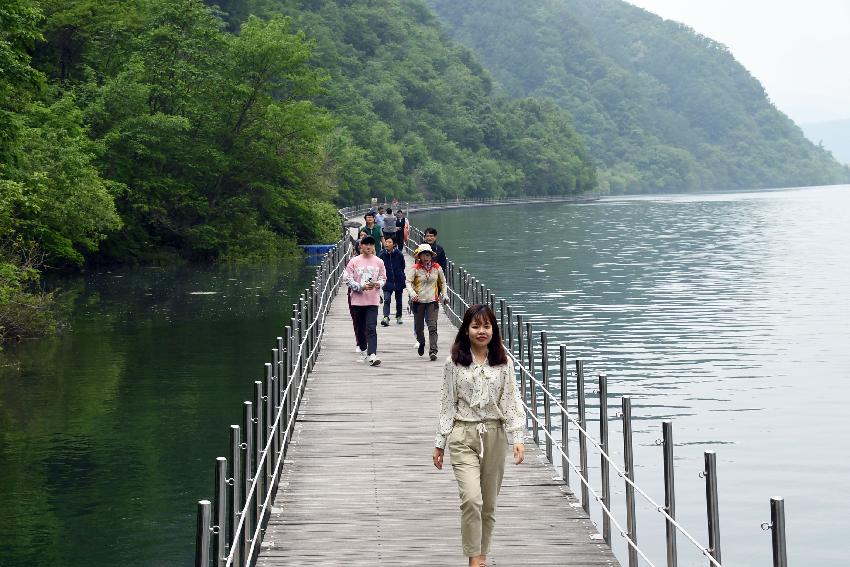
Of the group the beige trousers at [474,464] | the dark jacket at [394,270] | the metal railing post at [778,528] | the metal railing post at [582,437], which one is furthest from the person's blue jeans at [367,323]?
the metal railing post at [778,528]

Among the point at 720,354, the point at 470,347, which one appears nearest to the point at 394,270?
the point at 720,354

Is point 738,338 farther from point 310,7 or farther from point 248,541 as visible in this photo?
point 310,7

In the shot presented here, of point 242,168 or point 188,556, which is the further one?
point 242,168

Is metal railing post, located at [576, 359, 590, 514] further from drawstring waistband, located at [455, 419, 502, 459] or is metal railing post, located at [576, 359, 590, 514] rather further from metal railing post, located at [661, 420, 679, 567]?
drawstring waistband, located at [455, 419, 502, 459]

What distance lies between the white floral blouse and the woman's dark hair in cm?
5

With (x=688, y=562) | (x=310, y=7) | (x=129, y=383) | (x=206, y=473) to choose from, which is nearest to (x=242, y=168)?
(x=129, y=383)

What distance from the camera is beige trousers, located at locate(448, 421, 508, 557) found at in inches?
362

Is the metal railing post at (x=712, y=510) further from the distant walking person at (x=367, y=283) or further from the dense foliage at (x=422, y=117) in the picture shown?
the dense foliage at (x=422, y=117)

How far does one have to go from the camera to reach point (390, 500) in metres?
11.9

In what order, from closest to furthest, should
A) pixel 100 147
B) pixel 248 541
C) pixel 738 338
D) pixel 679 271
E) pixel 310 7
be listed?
pixel 248 541 → pixel 738 338 → pixel 100 147 → pixel 679 271 → pixel 310 7

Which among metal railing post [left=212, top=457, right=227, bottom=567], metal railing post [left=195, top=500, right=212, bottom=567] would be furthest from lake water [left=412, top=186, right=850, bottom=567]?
metal railing post [left=195, top=500, right=212, bottom=567]

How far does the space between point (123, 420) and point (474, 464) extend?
1451 cm

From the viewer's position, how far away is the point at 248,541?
400 inches

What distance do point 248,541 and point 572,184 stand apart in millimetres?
162907
